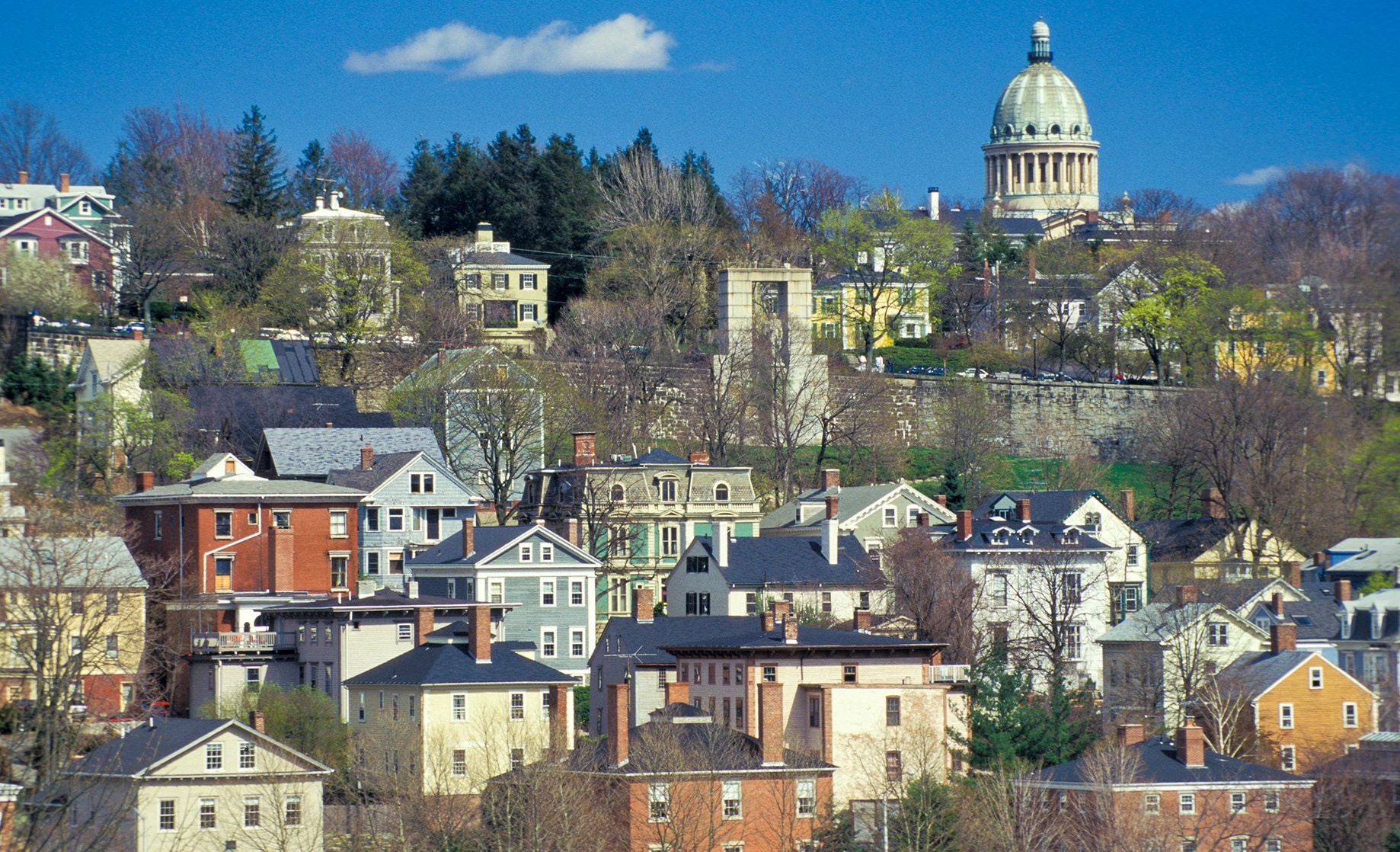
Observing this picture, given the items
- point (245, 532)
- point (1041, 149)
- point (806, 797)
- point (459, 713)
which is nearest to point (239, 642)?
point (245, 532)

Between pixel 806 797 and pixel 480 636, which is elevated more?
pixel 480 636

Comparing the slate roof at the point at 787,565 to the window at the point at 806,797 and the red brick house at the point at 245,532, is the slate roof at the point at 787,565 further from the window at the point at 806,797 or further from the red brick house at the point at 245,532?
the window at the point at 806,797

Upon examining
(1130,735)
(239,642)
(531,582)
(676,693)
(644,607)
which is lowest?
(1130,735)

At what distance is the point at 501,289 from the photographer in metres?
93.9

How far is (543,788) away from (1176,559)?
3263cm

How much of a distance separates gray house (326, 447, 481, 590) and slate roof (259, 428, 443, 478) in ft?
3.78

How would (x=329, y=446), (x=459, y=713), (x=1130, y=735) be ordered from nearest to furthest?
(x=1130, y=735)
(x=459, y=713)
(x=329, y=446)

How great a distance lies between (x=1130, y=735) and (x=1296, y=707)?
22.2 feet

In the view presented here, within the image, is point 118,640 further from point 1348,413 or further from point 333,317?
point 1348,413

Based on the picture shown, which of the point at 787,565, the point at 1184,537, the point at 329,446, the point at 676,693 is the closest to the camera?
the point at 676,693

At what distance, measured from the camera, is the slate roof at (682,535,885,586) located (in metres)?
64.9

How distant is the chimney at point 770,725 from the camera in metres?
49.2

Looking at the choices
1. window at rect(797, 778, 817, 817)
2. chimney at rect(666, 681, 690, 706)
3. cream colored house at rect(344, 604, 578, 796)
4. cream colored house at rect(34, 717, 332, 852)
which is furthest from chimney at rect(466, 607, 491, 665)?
window at rect(797, 778, 817, 817)

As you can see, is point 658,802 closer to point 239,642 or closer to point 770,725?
point 770,725
